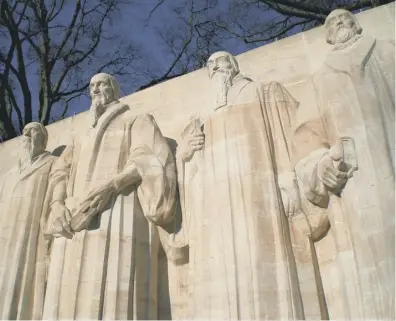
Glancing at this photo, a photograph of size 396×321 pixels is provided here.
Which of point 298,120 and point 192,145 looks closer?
point 298,120

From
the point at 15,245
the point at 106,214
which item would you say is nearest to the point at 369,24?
the point at 106,214

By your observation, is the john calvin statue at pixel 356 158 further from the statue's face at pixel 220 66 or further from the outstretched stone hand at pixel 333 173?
the statue's face at pixel 220 66

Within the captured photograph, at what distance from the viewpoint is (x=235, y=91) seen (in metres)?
6.53

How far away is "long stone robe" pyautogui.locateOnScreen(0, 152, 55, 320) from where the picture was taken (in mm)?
6676

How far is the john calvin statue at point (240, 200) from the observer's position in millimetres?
5215

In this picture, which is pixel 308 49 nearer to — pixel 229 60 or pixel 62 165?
pixel 229 60

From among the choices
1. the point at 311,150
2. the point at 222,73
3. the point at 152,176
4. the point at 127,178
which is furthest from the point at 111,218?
the point at 311,150

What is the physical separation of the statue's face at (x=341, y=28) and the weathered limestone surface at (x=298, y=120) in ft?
0.92

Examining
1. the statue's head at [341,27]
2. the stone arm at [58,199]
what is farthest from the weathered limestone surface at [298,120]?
Answer: the statue's head at [341,27]

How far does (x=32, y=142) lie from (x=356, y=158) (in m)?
4.47

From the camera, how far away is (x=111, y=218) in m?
6.20

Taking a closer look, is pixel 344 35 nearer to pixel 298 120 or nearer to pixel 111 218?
pixel 298 120

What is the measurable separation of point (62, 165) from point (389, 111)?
4.01m

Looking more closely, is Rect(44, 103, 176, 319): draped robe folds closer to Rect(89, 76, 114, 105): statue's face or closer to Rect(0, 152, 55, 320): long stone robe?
Rect(89, 76, 114, 105): statue's face
